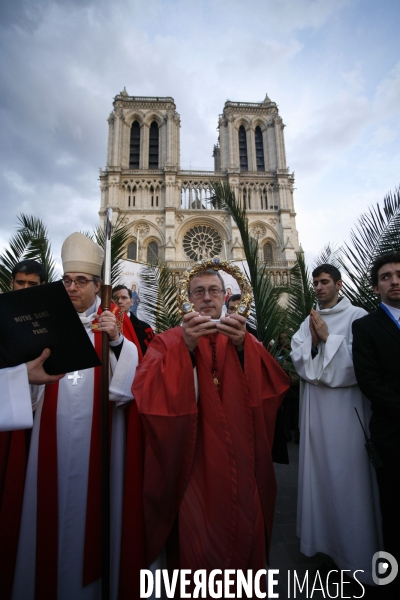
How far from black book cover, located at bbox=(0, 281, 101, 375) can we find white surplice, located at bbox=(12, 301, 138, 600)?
0.43m

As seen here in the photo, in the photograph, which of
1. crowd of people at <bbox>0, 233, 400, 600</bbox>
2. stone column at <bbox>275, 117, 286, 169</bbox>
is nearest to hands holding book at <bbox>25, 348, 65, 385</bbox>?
crowd of people at <bbox>0, 233, 400, 600</bbox>

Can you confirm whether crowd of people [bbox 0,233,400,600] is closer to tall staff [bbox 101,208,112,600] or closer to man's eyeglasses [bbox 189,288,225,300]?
man's eyeglasses [bbox 189,288,225,300]

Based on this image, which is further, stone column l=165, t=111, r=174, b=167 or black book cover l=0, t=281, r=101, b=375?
stone column l=165, t=111, r=174, b=167

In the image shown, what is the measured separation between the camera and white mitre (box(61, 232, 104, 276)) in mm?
2072

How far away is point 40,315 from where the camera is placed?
1.37m

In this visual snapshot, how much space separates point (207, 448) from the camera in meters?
1.60

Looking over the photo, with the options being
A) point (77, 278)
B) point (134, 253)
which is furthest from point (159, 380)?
point (134, 253)

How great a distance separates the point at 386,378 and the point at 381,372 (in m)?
0.05

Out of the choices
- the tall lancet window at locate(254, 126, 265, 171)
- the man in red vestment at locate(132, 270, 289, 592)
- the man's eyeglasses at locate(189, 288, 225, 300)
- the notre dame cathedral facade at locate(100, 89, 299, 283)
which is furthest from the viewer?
the tall lancet window at locate(254, 126, 265, 171)

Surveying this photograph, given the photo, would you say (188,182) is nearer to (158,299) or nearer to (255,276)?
(158,299)

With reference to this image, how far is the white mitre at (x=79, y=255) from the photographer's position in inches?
81.6

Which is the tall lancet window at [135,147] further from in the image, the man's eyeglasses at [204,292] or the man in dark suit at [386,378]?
the man's eyeglasses at [204,292]

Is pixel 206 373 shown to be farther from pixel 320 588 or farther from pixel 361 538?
pixel 320 588

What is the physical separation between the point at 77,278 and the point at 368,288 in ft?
9.84
